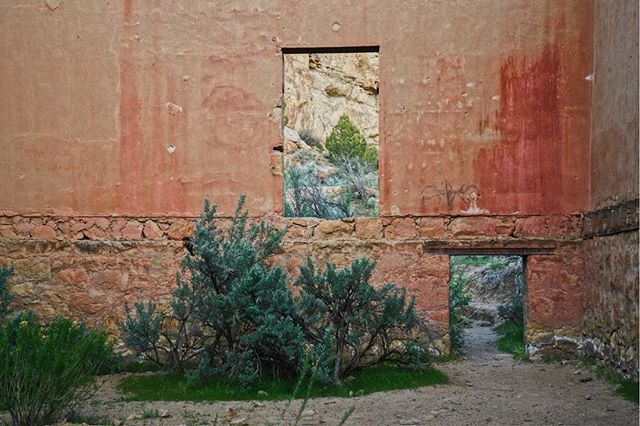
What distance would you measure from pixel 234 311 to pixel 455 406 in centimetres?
207

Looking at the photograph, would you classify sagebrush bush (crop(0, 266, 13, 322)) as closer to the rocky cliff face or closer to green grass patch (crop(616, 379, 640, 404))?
green grass patch (crop(616, 379, 640, 404))

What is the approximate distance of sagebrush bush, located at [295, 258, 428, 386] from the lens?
6.18 m

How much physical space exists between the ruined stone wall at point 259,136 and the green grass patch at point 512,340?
22.9 inches

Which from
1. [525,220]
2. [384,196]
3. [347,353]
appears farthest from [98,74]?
[525,220]

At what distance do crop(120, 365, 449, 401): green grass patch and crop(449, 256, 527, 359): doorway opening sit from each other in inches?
58.1

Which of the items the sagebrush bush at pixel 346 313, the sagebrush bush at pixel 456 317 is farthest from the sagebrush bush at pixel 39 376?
the sagebrush bush at pixel 456 317

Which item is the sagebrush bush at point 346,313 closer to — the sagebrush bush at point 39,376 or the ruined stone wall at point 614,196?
the ruined stone wall at point 614,196

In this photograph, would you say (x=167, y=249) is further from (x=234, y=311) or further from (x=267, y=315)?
(x=267, y=315)

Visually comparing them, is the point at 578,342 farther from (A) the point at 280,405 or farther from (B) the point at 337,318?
(A) the point at 280,405

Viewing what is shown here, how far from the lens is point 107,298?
7324 millimetres

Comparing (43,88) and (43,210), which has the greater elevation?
(43,88)

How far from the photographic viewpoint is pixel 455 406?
5.45 m

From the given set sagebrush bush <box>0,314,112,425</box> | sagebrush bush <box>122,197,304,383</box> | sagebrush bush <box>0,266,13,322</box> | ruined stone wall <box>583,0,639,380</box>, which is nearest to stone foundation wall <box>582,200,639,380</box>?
ruined stone wall <box>583,0,639,380</box>

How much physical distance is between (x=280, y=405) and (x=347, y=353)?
1.56 meters
